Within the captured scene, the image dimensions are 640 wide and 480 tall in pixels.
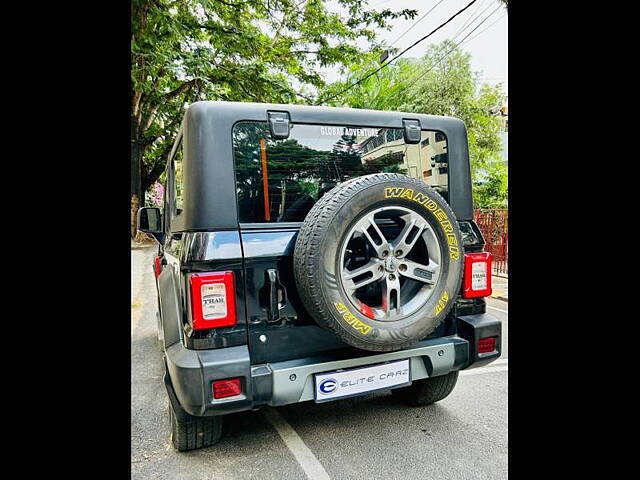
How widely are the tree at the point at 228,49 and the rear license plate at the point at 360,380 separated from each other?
5.71m

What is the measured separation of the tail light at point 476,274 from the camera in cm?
268

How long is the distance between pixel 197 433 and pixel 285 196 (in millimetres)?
1494

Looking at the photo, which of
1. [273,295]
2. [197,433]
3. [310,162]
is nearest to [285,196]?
[310,162]

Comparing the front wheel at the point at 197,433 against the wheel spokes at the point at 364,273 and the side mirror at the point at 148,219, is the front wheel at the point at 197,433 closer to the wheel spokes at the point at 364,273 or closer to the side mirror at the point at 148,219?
the wheel spokes at the point at 364,273

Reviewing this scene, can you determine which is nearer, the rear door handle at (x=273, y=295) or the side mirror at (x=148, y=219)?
the rear door handle at (x=273, y=295)

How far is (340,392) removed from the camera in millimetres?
2330

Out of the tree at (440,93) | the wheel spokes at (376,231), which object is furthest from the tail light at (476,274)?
the tree at (440,93)

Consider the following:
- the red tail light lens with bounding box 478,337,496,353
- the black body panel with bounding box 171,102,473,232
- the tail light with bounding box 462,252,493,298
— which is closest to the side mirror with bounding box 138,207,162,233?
the black body panel with bounding box 171,102,473,232

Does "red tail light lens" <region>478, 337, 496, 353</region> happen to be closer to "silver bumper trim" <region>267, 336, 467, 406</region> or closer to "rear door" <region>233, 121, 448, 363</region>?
"silver bumper trim" <region>267, 336, 467, 406</region>

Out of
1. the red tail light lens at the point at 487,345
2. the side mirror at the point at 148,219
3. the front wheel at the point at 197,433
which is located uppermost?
the side mirror at the point at 148,219

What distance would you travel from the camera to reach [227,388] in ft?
6.93

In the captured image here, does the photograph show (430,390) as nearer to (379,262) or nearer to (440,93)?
(379,262)

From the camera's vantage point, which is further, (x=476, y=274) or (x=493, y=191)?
(x=493, y=191)
